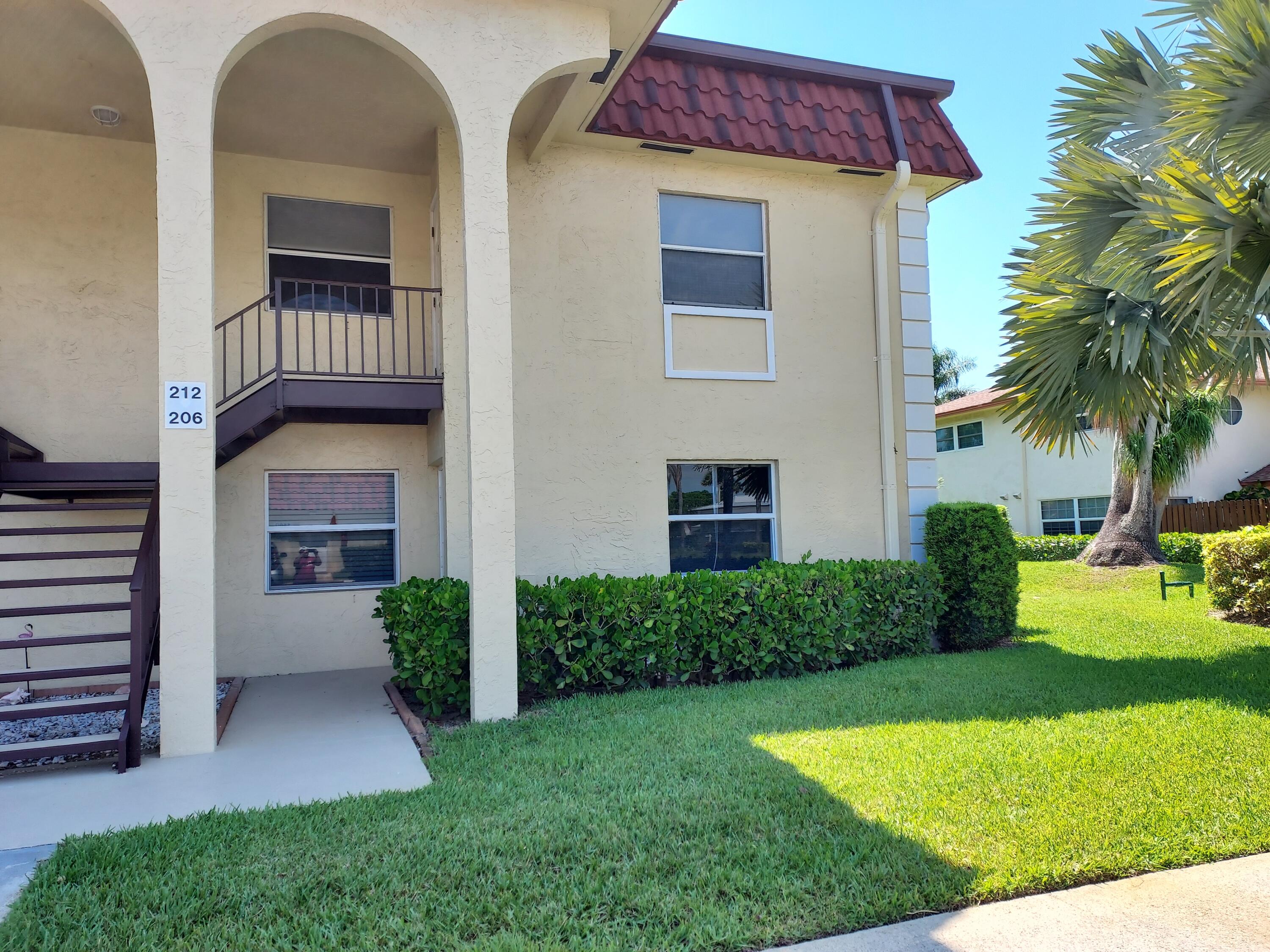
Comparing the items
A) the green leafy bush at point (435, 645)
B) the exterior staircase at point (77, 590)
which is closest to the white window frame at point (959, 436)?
the green leafy bush at point (435, 645)

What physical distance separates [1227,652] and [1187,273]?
13.9ft

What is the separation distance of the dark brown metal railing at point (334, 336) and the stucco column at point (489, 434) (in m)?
1.69

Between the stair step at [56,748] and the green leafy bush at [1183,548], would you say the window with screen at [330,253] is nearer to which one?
the stair step at [56,748]

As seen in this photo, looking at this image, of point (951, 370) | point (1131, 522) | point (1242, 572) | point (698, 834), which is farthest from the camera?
point (951, 370)

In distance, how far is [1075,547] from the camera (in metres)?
20.5

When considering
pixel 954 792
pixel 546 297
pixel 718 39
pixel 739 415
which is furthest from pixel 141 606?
pixel 718 39

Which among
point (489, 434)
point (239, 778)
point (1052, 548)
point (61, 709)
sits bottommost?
point (239, 778)

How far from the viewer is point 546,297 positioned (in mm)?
8727

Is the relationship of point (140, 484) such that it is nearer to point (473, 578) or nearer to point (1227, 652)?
point (473, 578)

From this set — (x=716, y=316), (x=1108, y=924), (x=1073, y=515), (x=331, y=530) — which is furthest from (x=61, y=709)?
(x=1073, y=515)

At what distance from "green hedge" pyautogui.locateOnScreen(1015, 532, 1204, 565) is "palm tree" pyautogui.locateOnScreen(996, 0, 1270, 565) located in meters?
10.4

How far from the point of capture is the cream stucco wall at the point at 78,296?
801 cm

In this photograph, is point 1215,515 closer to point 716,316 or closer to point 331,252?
point 716,316

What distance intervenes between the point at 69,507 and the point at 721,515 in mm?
6126
